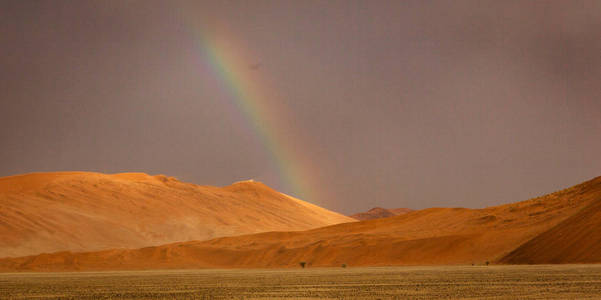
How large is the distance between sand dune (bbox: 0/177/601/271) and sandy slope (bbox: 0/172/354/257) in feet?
46.0

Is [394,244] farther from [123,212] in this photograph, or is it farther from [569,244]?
[123,212]

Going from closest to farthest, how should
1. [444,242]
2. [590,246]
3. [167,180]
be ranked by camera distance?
[590,246] < [444,242] < [167,180]

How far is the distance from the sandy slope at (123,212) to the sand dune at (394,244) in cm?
1403

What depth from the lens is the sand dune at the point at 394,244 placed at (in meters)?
65.8

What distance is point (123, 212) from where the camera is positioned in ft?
375

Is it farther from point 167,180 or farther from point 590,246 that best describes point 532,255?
point 167,180

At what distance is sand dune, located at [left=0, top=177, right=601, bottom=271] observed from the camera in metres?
65.8

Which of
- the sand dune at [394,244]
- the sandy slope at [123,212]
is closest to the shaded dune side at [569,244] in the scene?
the sand dune at [394,244]

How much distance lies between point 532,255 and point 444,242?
1960 cm

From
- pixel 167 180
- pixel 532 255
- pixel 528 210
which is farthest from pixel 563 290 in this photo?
pixel 167 180

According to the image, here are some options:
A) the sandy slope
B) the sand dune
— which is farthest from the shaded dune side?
the sandy slope

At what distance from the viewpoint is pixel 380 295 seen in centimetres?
1789

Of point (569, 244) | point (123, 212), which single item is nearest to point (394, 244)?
point (569, 244)

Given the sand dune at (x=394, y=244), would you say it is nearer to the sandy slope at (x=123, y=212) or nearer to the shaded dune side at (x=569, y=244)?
the shaded dune side at (x=569, y=244)
